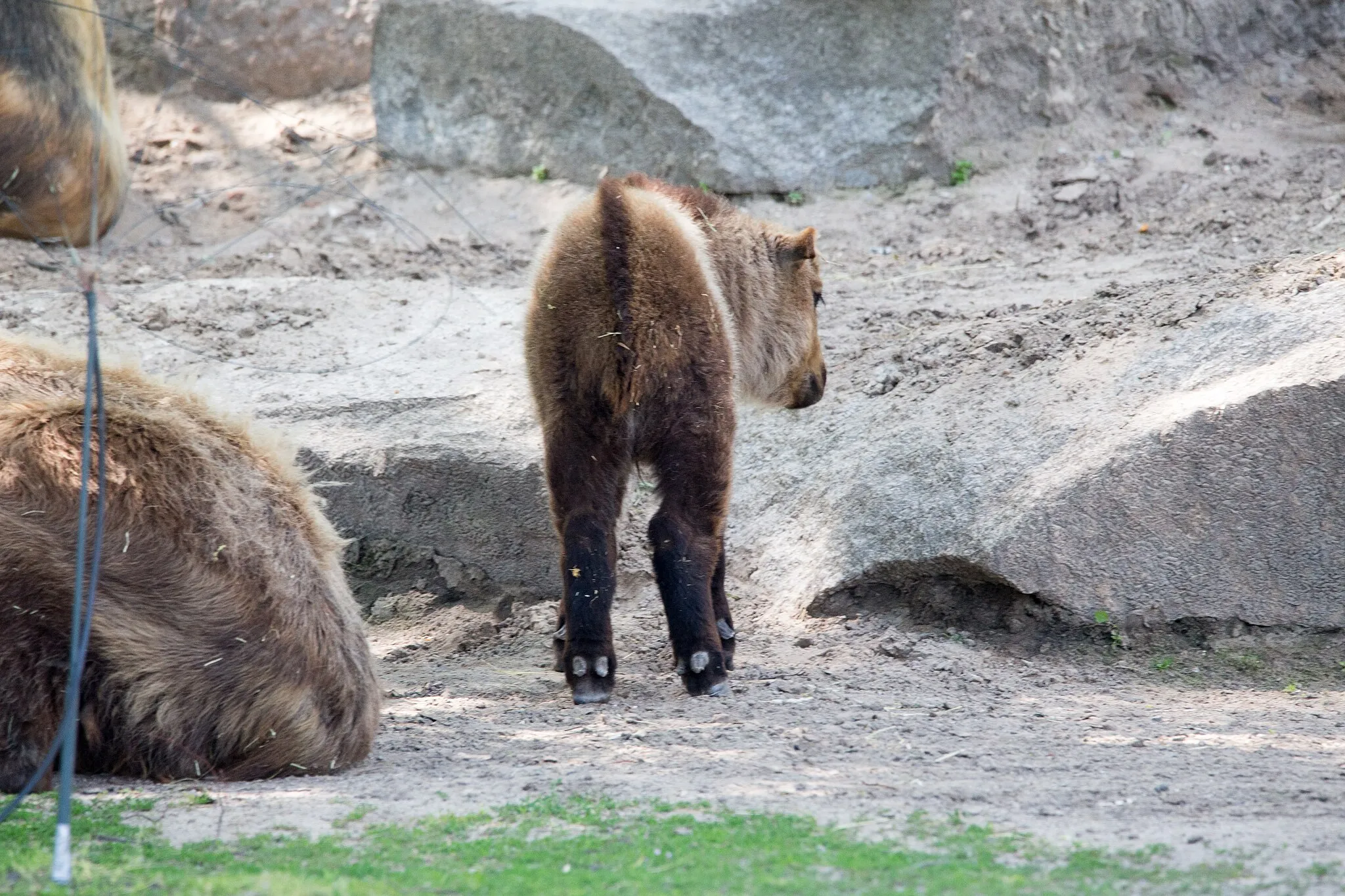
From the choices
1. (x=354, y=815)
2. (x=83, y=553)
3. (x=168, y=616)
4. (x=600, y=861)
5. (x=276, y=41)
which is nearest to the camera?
(x=600, y=861)

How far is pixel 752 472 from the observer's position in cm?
616

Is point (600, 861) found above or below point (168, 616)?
below

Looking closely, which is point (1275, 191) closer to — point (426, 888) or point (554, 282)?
point (554, 282)

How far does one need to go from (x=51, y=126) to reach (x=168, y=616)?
68.5 inches

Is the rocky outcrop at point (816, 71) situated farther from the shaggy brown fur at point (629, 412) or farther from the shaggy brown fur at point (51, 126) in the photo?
the shaggy brown fur at point (51, 126)

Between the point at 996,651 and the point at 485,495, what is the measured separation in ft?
7.03

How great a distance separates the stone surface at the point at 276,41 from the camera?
10039 millimetres

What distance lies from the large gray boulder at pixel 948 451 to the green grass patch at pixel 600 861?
6.78ft

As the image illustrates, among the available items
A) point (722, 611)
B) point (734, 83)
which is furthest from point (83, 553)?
point (734, 83)

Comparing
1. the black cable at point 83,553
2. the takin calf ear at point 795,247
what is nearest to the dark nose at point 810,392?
the takin calf ear at point 795,247

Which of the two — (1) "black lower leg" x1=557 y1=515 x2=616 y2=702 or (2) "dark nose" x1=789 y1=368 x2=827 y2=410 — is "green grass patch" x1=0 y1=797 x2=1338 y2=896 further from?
(2) "dark nose" x1=789 y1=368 x2=827 y2=410

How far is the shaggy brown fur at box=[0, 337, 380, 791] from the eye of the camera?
348cm

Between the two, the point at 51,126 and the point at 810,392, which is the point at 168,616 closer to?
the point at 51,126

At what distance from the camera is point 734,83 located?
8555mm
